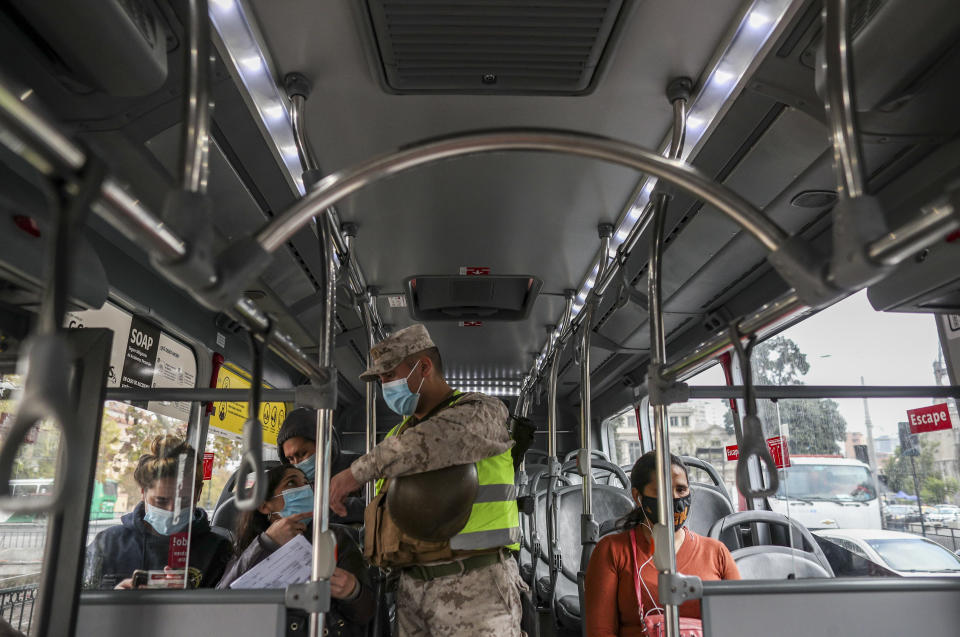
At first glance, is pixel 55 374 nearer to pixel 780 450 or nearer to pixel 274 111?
pixel 274 111

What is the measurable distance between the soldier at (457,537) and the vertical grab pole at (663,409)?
72 cm

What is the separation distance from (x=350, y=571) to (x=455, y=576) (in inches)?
17.7

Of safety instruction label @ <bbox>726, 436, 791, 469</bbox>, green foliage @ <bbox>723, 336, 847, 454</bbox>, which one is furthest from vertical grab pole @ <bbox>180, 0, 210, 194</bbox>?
green foliage @ <bbox>723, 336, 847, 454</bbox>

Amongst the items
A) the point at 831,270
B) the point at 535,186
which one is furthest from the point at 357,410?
the point at 831,270

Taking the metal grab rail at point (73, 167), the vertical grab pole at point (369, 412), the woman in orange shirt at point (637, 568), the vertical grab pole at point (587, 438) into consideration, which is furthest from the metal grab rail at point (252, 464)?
the vertical grab pole at point (587, 438)

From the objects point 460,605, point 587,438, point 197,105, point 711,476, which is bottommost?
point 460,605

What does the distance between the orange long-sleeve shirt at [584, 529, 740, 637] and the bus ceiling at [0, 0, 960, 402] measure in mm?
1182

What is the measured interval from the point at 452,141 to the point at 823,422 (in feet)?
12.5

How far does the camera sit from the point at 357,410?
9.50 metres

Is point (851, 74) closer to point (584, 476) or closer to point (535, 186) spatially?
point (535, 186)

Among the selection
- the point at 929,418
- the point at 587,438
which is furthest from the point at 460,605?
the point at 929,418

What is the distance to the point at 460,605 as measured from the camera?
2.27 meters

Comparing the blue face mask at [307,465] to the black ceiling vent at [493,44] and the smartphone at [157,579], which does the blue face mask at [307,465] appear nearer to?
the smartphone at [157,579]

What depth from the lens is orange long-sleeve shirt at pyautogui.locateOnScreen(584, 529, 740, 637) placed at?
8.16ft
